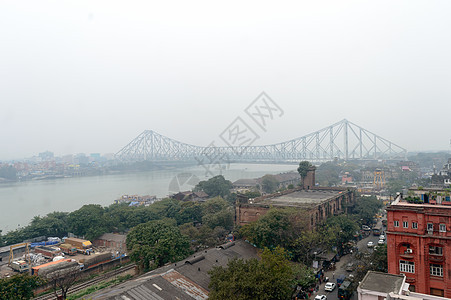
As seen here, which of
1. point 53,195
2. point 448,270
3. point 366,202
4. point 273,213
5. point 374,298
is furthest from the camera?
point 53,195

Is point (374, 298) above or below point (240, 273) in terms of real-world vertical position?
above

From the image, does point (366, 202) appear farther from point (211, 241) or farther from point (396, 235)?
point (396, 235)

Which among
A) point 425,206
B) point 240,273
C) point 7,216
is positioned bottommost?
point 7,216

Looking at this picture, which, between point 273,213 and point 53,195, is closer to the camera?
point 273,213

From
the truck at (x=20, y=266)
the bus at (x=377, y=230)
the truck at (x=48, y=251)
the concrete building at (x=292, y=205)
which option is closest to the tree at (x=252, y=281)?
the concrete building at (x=292, y=205)

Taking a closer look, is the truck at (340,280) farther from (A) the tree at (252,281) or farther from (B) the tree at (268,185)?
(B) the tree at (268,185)

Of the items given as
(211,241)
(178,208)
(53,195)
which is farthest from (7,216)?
(211,241)

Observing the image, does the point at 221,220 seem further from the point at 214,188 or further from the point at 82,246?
Answer: the point at 214,188
